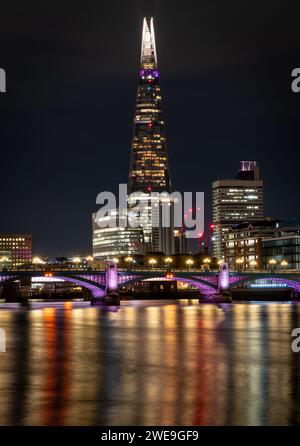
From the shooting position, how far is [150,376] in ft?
148

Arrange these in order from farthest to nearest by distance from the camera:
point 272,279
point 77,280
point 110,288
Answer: point 272,279 → point 110,288 → point 77,280

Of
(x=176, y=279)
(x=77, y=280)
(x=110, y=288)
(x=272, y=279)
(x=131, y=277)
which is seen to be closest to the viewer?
(x=77, y=280)

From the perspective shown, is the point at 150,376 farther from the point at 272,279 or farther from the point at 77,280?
the point at 272,279

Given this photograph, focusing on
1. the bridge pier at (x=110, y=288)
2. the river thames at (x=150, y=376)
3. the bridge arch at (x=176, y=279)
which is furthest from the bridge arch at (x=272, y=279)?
the river thames at (x=150, y=376)

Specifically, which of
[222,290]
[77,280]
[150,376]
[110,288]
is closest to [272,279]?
[222,290]

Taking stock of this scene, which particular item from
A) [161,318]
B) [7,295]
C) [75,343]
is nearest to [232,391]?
[75,343]

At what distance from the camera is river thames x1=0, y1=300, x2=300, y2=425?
109 feet

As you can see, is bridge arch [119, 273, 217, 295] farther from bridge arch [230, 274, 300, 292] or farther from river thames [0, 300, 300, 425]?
river thames [0, 300, 300, 425]

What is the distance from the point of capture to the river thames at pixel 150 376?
33.2m

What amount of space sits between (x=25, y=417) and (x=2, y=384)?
9368 mm

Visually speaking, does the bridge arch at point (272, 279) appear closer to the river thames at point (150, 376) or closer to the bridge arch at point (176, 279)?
the bridge arch at point (176, 279)

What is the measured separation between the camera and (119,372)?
47469 millimetres

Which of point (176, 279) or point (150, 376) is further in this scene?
point (176, 279)
